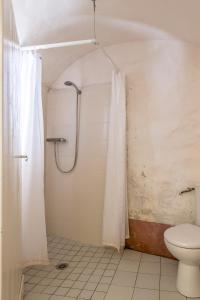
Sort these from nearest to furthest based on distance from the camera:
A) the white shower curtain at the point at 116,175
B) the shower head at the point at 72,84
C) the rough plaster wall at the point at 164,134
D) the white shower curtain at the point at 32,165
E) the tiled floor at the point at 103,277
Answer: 1. the tiled floor at the point at 103,277
2. the white shower curtain at the point at 32,165
3. the rough plaster wall at the point at 164,134
4. the white shower curtain at the point at 116,175
5. the shower head at the point at 72,84

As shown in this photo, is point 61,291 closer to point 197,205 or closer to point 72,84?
point 197,205

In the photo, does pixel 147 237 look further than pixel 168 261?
Yes

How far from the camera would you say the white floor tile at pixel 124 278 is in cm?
196

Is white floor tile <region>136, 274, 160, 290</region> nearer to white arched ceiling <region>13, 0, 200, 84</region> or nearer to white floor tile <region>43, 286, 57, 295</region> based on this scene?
white floor tile <region>43, 286, 57, 295</region>

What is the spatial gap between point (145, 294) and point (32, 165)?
4.25ft

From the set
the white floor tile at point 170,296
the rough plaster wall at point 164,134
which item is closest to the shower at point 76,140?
the rough plaster wall at point 164,134

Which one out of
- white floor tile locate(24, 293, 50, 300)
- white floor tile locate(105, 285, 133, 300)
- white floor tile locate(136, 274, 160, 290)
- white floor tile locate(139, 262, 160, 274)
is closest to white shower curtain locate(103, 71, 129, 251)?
white floor tile locate(139, 262, 160, 274)

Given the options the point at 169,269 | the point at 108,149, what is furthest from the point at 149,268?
the point at 108,149

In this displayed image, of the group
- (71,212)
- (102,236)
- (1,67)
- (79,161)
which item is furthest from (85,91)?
(1,67)

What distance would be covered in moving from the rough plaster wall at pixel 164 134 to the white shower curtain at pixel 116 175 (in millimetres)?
145

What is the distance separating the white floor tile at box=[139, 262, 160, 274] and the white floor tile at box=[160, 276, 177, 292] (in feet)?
0.36

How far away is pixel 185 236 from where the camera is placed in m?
1.81

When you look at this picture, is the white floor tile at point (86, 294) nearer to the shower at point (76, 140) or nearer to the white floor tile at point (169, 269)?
the white floor tile at point (169, 269)

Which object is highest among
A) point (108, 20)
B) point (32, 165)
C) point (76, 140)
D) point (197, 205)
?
point (108, 20)
